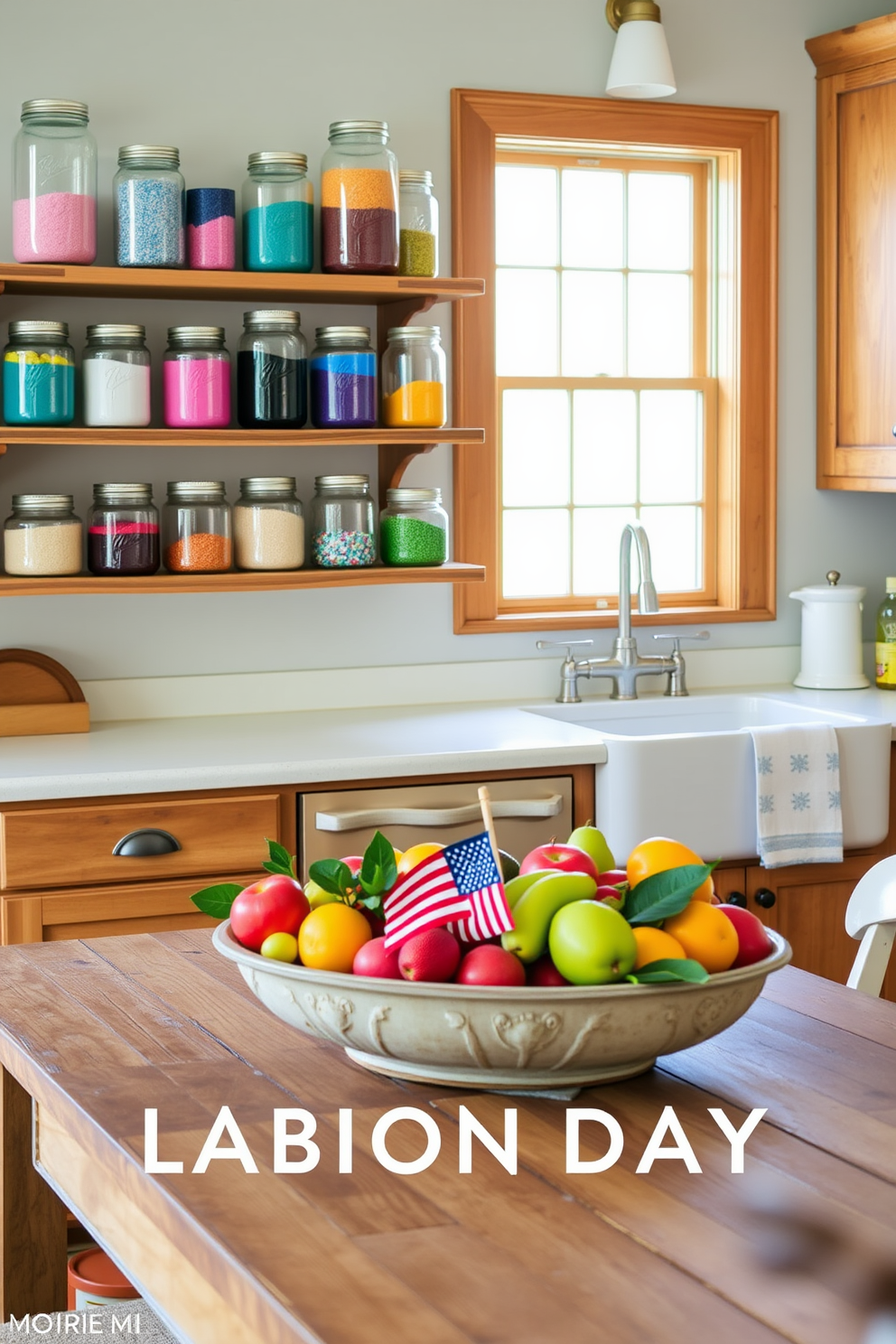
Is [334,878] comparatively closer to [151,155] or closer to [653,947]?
[653,947]

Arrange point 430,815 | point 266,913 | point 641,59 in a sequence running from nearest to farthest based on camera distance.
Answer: point 266,913 < point 430,815 < point 641,59

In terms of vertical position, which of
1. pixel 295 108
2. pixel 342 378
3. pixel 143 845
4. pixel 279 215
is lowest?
pixel 143 845

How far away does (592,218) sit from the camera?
151 inches

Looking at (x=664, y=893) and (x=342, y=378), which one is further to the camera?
(x=342, y=378)

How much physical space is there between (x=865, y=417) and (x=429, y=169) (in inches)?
47.2

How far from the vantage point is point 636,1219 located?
1069 mm

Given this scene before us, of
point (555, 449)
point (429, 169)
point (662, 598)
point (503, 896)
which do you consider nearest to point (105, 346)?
point (429, 169)

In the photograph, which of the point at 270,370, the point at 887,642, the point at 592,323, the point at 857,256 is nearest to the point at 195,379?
the point at 270,370

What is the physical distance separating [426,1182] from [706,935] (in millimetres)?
318

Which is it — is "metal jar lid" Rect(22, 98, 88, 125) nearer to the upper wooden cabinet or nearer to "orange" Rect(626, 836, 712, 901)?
the upper wooden cabinet

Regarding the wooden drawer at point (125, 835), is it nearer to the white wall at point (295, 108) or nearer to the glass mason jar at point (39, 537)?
the glass mason jar at point (39, 537)

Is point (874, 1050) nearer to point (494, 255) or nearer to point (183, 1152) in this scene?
point (183, 1152)

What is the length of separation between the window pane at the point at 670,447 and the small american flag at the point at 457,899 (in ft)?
9.12

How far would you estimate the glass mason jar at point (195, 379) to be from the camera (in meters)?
3.14
